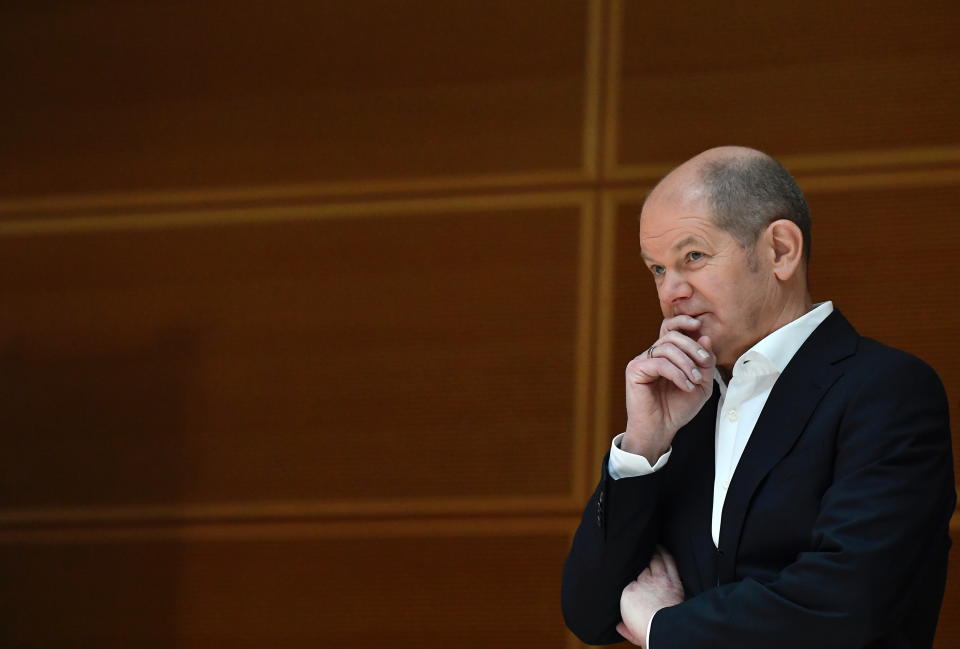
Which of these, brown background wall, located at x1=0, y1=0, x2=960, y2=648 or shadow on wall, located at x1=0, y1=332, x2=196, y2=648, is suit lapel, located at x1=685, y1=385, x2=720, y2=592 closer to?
brown background wall, located at x1=0, y1=0, x2=960, y2=648

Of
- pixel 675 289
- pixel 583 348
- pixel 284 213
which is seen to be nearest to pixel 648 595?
pixel 675 289

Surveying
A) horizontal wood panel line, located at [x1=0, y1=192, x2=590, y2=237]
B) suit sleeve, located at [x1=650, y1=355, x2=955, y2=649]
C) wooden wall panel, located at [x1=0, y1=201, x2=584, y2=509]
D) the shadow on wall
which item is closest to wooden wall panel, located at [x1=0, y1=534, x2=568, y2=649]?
the shadow on wall

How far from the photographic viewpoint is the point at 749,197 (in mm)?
1711

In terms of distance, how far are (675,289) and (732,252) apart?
90 millimetres

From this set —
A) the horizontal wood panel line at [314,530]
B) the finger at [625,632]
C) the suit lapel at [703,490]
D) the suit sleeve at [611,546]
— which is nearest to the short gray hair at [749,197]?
the suit lapel at [703,490]

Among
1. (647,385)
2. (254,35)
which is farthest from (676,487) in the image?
(254,35)

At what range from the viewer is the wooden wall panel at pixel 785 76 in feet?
8.57

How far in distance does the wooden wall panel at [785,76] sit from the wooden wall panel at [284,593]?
95 centimetres

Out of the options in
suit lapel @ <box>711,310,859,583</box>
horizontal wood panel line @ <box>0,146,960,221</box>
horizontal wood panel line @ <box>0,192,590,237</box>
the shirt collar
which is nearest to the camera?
suit lapel @ <box>711,310,859,583</box>

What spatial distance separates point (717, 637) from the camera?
1.45 meters

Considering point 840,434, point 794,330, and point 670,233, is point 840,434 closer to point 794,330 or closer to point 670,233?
point 794,330

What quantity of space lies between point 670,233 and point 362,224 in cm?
132

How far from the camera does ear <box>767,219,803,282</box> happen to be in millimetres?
1696

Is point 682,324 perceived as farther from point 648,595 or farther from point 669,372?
point 648,595
